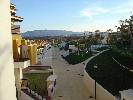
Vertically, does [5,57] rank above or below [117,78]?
→ above

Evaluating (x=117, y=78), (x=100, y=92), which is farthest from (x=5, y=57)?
(x=117, y=78)

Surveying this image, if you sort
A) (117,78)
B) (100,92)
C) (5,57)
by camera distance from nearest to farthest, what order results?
(5,57) < (100,92) < (117,78)

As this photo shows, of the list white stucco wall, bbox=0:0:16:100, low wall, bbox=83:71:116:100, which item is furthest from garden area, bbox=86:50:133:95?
white stucco wall, bbox=0:0:16:100

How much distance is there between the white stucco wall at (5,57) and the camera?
388cm

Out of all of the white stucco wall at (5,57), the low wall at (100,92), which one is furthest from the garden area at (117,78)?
the white stucco wall at (5,57)

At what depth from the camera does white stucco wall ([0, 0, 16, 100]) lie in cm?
388

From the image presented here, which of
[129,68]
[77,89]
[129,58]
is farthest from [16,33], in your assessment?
[77,89]

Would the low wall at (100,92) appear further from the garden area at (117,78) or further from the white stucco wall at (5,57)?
the white stucco wall at (5,57)

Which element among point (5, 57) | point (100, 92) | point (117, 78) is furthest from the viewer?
point (117, 78)

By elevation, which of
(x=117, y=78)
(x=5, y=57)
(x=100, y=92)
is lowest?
(x=100, y=92)

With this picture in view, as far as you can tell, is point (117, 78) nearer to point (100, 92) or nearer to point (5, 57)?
point (100, 92)

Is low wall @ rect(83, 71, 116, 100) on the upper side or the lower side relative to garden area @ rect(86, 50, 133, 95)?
lower

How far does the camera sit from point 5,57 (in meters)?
3.98

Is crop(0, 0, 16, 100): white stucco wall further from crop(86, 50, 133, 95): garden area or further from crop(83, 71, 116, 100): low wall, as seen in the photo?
crop(86, 50, 133, 95): garden area
